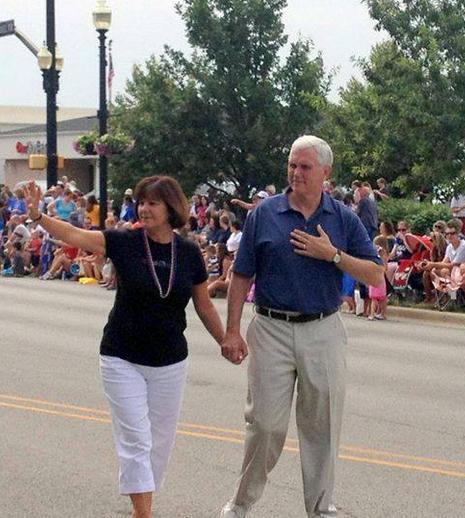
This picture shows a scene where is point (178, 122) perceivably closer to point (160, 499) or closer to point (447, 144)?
point (447, 144)

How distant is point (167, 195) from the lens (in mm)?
6785

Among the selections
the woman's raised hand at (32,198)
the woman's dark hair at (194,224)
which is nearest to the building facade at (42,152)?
the woman's dark hair at (194,224)

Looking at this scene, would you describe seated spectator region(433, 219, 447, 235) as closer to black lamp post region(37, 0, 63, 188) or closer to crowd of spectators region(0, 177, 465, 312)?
crowd of spectators region(0, 177, 465, 312)

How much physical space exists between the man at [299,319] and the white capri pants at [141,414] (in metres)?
0.41

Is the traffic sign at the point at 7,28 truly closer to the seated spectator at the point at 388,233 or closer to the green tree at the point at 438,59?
the green tree at the point at 438,59

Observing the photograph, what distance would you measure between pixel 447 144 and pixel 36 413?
16.4m

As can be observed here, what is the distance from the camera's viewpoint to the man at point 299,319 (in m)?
6.63

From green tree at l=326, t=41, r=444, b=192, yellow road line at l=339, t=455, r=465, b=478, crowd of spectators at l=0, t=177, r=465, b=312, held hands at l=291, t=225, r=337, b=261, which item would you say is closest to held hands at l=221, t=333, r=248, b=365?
held hands at l=291, t=225, r=337, b=261

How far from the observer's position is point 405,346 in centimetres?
1647

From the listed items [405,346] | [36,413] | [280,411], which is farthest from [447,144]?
[280,411]

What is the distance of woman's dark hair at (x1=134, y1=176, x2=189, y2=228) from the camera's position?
6.78 m

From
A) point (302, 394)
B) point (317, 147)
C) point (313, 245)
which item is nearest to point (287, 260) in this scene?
point (313, 245)

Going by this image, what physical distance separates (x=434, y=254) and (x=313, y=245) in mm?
14964

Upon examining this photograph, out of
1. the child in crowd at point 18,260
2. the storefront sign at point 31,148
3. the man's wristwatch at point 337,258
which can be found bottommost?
the child in crowd at point 18,260
